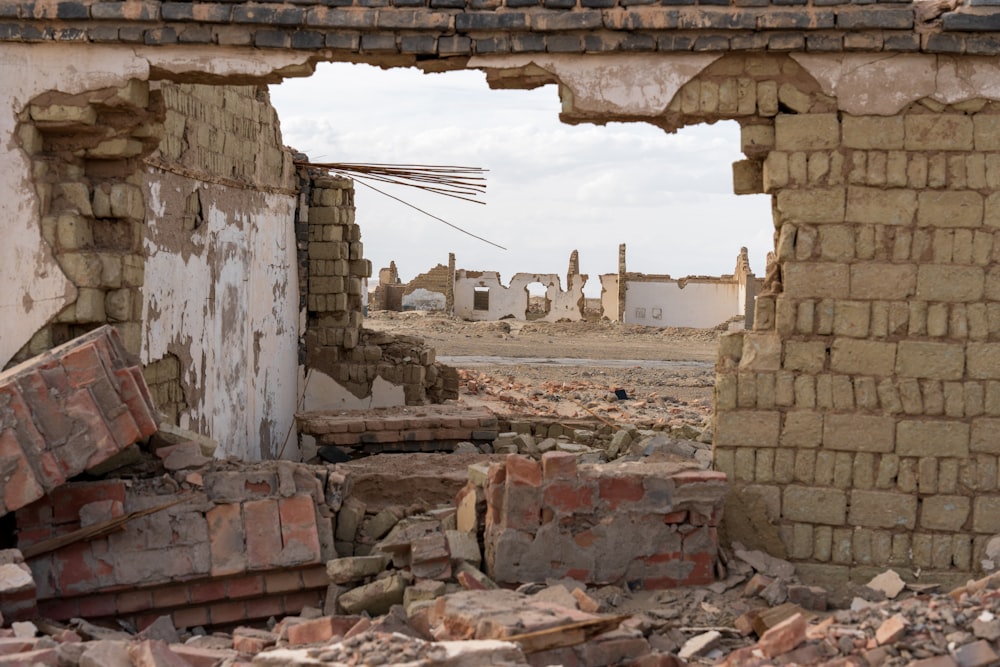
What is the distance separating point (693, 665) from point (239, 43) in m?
4.18

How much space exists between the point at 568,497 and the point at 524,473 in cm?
28

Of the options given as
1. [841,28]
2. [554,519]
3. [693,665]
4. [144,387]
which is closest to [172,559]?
[144,387]

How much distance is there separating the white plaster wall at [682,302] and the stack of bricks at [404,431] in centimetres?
2694

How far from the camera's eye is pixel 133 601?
19.9 ft

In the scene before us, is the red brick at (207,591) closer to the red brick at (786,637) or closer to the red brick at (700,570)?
the red brick at (700,570)

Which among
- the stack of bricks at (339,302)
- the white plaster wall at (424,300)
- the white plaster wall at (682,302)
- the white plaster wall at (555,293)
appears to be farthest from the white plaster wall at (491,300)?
the stack of bricks at (339,302)

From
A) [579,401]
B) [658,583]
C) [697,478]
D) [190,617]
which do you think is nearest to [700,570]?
[658,583]

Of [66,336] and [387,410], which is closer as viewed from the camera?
[66,336]

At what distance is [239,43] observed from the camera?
6.23 meters

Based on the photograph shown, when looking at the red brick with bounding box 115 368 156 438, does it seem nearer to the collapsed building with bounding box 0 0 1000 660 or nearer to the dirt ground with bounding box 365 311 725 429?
the collapsed building with bounding box 0 0 1000 660

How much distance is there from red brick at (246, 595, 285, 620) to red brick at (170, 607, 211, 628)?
25 cm

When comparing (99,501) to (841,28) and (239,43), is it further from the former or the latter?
(841,28)

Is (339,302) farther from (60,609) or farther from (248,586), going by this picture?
(60,609)

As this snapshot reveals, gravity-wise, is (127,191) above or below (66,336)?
above
